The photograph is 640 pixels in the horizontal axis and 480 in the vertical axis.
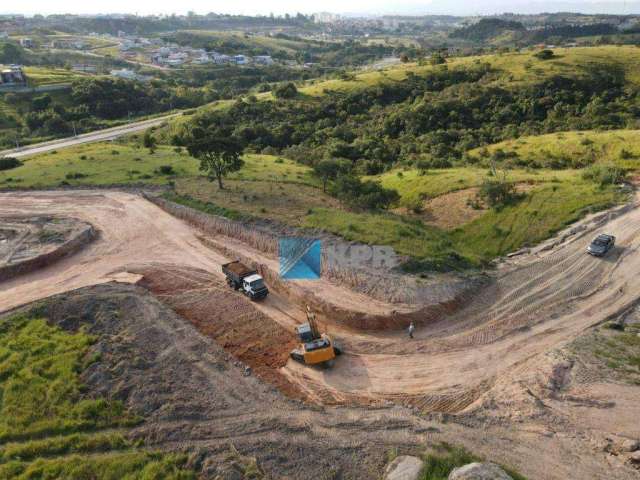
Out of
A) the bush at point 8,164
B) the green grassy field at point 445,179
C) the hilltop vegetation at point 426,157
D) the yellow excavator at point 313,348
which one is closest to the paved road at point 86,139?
the hilltop vegetation at point 426,157

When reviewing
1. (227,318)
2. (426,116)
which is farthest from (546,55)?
(227,318)

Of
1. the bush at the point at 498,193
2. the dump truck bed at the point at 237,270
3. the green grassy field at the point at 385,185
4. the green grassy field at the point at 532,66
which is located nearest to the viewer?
the dump truck bed at the point at 237,270

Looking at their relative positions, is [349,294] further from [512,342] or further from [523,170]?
[523,170]

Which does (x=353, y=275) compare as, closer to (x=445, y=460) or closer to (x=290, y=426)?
(x=290, y=426)

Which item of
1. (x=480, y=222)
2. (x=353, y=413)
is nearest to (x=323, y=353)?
(x=353, y=413)

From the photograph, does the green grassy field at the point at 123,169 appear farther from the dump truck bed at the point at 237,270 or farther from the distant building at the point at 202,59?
the distant building at the point at 202,59

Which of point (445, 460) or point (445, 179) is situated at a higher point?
point (445, 179)
